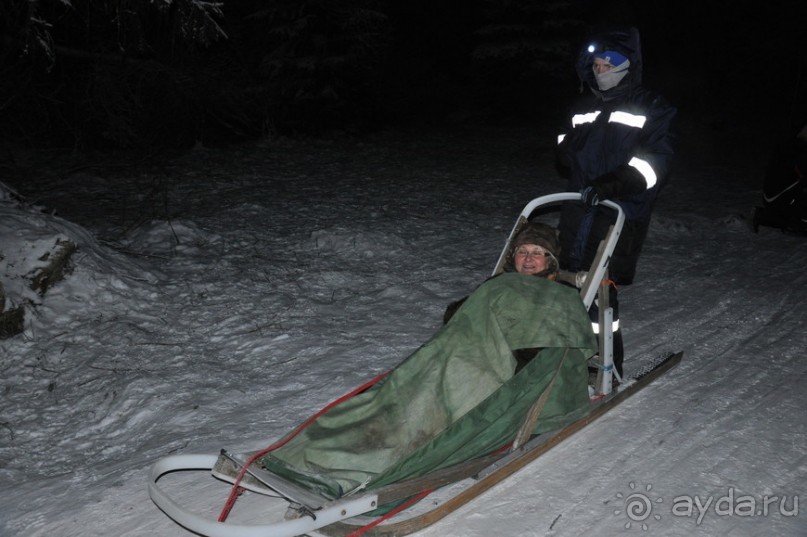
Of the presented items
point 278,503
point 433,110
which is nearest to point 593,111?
point 278,503

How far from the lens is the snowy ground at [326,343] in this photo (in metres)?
3.24

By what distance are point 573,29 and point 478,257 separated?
9.54m

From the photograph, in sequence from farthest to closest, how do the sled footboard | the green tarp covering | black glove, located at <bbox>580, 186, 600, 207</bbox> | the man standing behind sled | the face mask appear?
the face mask, the man standing behind sled, black glove, located at <bbox>580, 186, 600, 207</bbox>, the green tarp covering, the sled footboard

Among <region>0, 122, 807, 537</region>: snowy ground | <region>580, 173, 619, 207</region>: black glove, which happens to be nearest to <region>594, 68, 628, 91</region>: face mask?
<region>580, 173, 619, 207</region>: black glove

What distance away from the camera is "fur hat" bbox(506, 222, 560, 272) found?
12.5 feet

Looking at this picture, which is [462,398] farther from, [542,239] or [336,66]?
[336,66]

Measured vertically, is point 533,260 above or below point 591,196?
below

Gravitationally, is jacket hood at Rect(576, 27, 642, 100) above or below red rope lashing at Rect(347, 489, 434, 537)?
above

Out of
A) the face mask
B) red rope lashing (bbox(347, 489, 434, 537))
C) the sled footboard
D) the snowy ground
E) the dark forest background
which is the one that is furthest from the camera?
the dark forest background

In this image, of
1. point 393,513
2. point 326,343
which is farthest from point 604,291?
point 326,343

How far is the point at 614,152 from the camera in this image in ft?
13.1

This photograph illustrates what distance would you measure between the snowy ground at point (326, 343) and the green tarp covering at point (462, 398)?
0.35m

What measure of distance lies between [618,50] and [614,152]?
553mm

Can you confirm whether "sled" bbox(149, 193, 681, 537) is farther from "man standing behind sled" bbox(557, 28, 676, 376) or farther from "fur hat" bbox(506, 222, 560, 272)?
"man standing behind sled" bbox(557, 28, 676, 376)
